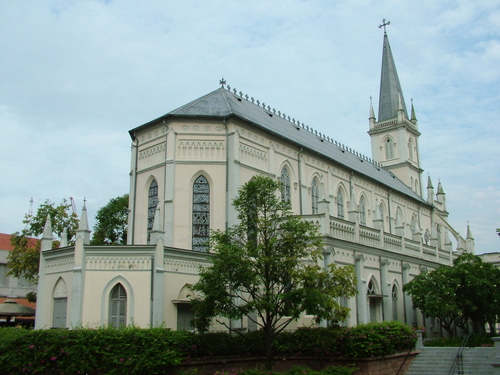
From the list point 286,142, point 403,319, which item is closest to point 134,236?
point 286,142

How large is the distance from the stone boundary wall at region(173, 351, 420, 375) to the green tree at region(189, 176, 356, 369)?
4.34ft

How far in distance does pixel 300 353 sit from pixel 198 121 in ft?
51.0

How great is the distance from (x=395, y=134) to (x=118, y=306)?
51.7 meters

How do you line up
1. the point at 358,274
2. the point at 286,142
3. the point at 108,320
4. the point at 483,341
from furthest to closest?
the point at 286,142, the point at 358,274, the point at 483,341, the point at 108,320

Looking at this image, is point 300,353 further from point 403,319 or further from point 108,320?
point 403,319

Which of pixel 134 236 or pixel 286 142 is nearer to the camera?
pixel 134 236

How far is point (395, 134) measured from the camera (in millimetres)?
67188

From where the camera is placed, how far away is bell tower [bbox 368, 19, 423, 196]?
218ft

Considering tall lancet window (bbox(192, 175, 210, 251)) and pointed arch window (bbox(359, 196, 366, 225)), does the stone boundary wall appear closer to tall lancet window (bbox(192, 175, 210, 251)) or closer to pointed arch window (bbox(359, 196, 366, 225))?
tall lancet window (bbox(192, 175, 210, 251))

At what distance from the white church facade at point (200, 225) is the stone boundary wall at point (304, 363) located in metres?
2.64

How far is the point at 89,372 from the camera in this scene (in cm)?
1828

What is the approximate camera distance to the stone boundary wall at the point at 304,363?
19906 millimetres

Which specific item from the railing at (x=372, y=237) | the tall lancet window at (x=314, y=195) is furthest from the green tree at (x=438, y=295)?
the tall lancet window at (x=314, y=195)

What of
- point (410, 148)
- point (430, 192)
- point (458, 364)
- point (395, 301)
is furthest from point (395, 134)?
point (458, 364)
